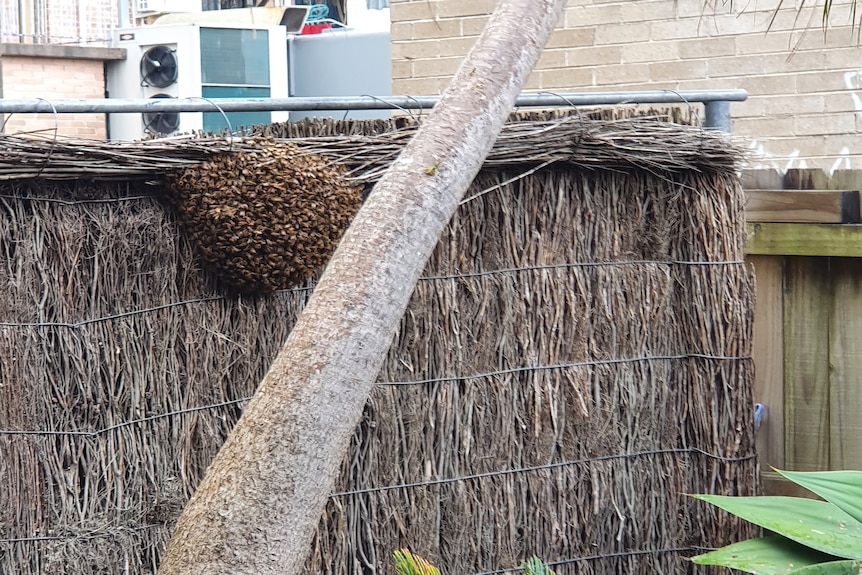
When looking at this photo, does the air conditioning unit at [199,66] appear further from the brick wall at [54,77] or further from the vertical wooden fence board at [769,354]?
the vertical wooden fence board at [769,354]

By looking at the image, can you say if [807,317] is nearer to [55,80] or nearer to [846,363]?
[846,363]

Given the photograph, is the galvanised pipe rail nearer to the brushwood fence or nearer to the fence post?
the fence post

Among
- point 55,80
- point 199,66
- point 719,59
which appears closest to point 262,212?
point 719,59

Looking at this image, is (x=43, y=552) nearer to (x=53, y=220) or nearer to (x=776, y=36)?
(x=53, y=220)

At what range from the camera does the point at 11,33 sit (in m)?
21.1

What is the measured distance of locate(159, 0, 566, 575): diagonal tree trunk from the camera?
2.01 metres

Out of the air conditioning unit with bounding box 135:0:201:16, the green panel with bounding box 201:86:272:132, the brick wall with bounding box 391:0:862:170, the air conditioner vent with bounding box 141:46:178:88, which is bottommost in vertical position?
the brick wall with bounding box 391:0:862:170

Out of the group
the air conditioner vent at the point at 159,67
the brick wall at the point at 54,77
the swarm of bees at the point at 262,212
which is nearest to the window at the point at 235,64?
the air conditioner vent at the point at 159,67

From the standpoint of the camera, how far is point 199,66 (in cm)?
1370

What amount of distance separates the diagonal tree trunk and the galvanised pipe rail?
73 cm

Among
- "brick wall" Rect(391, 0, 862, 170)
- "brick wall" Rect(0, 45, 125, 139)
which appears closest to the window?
"brick wall" Rect(0, 45, 125, 139)

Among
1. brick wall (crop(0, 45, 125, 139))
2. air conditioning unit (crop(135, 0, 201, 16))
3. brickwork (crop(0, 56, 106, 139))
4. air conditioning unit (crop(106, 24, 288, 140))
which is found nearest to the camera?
air conditioning unit (crop(106, 24, 288, 140))

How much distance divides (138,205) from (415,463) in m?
1.17

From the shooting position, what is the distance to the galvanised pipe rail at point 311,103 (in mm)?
2615
